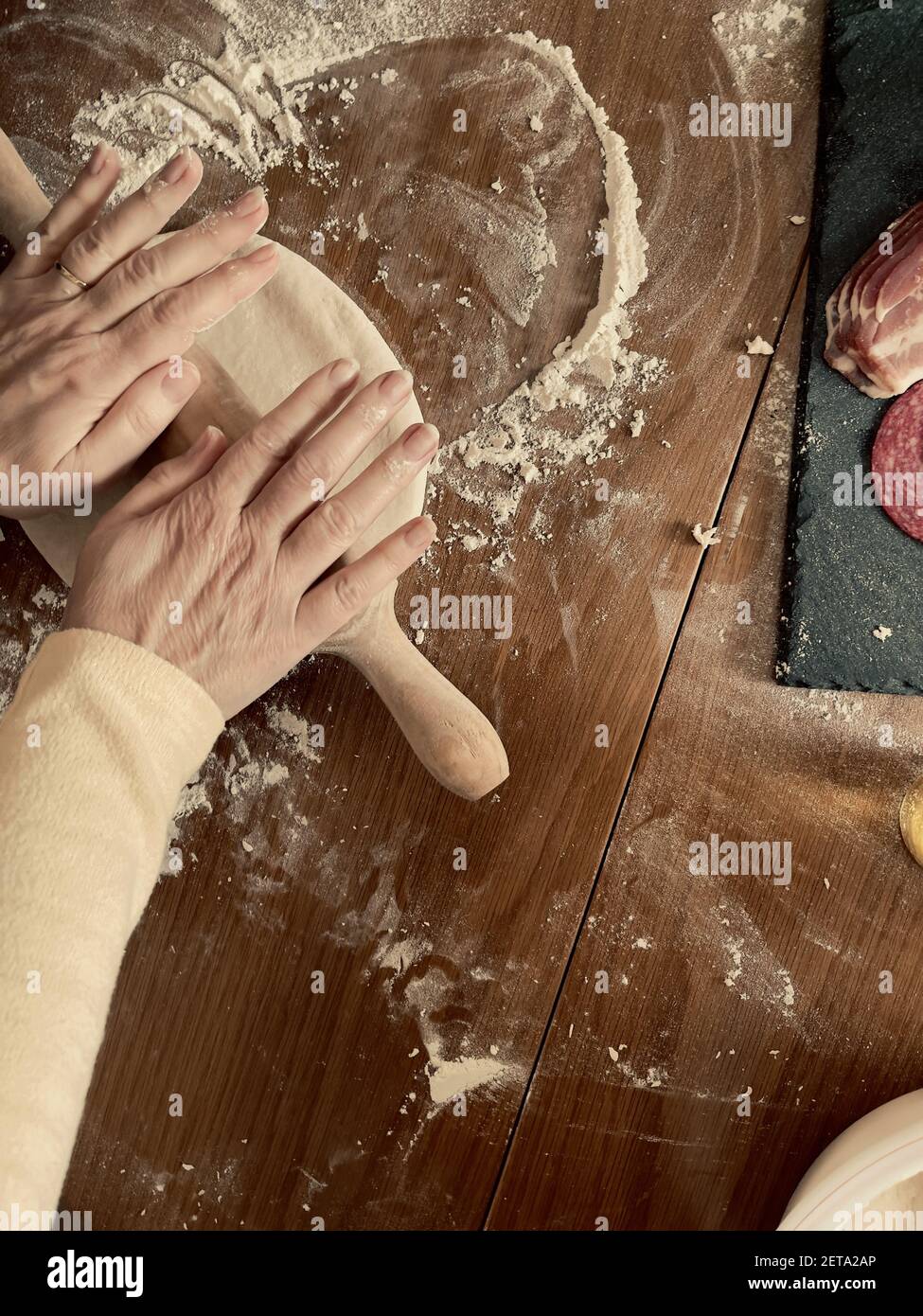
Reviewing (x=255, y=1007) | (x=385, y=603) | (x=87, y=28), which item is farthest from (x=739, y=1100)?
(x=87, y=28)

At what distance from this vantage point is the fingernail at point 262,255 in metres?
0.67

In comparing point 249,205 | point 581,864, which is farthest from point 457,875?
point 249,205

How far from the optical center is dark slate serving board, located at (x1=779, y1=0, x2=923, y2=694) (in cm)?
77

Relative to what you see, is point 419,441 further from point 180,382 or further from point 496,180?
point 496,180

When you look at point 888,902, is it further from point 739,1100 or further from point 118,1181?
point 118,1181

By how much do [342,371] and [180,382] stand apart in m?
0.12

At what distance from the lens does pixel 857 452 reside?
774mm

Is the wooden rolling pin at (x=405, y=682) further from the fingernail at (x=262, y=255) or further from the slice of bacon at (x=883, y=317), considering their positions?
the slice of bacon at (x=883, y=317)

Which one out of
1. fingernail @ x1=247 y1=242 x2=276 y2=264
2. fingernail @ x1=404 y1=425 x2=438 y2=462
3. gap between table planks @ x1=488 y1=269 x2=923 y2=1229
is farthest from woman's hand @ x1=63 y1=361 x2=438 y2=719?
gap between table planks @ x1=488 y1=269 x2=923 y2=1229

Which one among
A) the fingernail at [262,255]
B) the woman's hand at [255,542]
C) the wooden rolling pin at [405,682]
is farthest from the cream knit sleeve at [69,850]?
the fingernail at [262,255]

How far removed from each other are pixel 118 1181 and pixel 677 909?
1.79 feet

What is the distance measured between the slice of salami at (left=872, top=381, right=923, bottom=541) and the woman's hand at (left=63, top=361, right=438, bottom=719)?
0.40 metres

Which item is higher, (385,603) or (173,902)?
(385,603)
